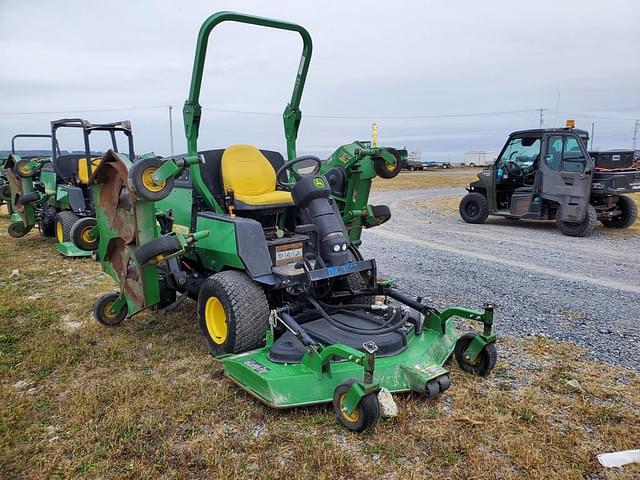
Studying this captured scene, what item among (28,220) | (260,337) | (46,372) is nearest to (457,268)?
(260,337)

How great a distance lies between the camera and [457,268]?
712 centimetres

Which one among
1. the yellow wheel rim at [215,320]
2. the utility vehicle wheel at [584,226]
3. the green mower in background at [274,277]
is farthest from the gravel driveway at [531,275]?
the yellow wheel rim at [215,320]

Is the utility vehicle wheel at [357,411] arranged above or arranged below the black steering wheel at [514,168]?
below

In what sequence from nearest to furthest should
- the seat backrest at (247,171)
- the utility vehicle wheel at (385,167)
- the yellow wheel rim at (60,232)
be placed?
the seat backrest at (247,171) < the utility vehicle wheel at (385,167) < the yellow wheel rim at (60,232)

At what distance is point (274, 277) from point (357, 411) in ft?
4.22

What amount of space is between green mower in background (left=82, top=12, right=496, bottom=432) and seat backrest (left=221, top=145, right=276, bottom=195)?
1 centimetres

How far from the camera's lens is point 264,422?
3078 mm

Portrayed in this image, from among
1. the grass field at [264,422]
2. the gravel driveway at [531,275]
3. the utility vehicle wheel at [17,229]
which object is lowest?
Result: the grass field at [264,422]

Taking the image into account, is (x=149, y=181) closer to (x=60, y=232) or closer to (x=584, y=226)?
(x=60, y=232)

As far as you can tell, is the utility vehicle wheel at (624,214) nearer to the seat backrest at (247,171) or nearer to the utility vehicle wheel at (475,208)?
the utility vehicle wheel at (475,208)

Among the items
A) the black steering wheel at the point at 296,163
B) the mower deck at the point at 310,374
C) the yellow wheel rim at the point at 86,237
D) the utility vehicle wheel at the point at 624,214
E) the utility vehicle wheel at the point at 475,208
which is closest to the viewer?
the mower deck at the point at 310,374

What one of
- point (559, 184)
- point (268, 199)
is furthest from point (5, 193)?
point (559, 184)

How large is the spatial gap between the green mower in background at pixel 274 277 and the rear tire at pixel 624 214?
25.0 feet

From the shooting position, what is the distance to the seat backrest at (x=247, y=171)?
4.43m
